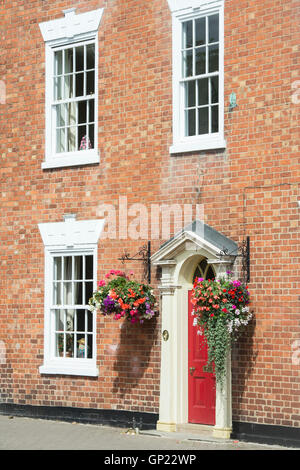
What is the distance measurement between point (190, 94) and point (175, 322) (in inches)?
140

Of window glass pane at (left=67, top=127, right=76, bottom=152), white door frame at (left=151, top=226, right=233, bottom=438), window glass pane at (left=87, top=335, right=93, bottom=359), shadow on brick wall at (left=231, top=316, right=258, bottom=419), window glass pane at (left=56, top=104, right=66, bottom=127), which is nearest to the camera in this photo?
shadow on brick wall at (left=231, top=316, right=258, bottom=419)

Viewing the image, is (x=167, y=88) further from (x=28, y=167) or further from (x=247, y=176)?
(x=28, y=167)

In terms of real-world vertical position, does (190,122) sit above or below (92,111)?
below

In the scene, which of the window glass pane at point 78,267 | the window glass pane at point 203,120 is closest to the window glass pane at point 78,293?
the window glass pane at point 78,267

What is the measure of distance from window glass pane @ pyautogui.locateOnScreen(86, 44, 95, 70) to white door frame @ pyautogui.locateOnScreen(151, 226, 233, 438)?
3.73 meters

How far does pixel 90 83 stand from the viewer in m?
14.7

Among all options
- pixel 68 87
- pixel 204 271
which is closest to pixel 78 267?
pixel 204 271

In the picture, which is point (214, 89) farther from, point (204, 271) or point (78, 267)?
point (78, 267)

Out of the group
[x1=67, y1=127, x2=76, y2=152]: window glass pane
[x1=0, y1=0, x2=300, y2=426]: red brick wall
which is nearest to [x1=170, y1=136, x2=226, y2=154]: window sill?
[x1=0, y1=0, x2=300, y2=426]: red brick wall

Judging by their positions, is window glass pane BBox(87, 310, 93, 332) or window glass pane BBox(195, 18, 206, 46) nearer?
window glass pane BBox(195, 18, 206, 46)

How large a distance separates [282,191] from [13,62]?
615cm

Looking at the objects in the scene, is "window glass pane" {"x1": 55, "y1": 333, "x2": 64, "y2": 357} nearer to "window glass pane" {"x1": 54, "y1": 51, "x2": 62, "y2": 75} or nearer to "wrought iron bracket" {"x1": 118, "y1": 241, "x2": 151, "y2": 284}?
"wrought iron bracket" {"x1": 118, "y1": 241, "x2": 151, "y2": 284}

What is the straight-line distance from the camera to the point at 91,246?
1423 cm

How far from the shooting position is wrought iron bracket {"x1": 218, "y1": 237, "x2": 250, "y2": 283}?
12.2 metres
